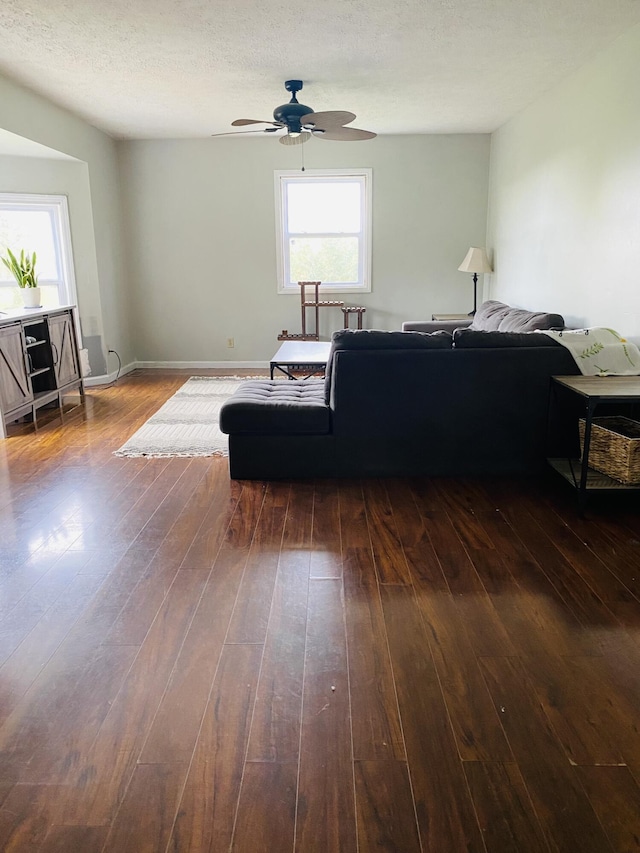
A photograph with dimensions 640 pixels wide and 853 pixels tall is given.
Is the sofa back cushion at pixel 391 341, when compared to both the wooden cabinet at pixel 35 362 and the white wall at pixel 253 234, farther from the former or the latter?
the white wall at pixel 253 234

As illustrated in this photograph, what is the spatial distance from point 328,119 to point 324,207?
267cm

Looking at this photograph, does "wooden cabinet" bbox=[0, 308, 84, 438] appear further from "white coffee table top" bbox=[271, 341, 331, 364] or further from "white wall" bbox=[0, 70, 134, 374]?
"white coffee table top" bbox=[271, 341, 331, 364]

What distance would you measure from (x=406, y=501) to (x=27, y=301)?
3.74m

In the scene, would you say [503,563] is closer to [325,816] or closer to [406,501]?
[406,501]

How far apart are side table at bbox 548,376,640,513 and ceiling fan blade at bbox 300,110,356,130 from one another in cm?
223

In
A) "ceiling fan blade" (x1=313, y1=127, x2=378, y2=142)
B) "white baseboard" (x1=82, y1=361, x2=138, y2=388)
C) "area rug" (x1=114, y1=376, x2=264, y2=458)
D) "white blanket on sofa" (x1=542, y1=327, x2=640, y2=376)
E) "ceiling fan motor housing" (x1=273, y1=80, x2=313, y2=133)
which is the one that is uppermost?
"ceiling fan motor housing" (x1=273, y1=80, x2=313, y2=133)

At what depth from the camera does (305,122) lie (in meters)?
4.23

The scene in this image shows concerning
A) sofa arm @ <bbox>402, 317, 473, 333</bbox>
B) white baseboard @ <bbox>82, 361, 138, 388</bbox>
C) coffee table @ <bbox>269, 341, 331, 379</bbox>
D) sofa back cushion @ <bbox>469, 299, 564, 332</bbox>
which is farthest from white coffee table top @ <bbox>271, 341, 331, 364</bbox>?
white baseboard @ <bbox>82, 361, 138, 388</bbox>

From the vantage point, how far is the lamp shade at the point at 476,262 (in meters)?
6.31

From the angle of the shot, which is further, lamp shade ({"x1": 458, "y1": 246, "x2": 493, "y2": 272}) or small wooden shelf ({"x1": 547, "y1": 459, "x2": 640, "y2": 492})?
lamp shade ({"x1": 458, "y1": 246, "x2": 493, "y2": 272})

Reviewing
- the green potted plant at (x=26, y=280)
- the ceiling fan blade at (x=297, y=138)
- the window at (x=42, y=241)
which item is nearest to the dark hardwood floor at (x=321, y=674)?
the green potted plant at (x=26, y=280)

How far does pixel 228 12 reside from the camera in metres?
3.22

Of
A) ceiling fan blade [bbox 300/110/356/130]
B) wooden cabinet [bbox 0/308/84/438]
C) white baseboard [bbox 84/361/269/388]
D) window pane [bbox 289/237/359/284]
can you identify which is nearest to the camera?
ceiling fan blade [bbox 300/110/356/130]

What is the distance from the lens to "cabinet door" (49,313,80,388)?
5.20m
